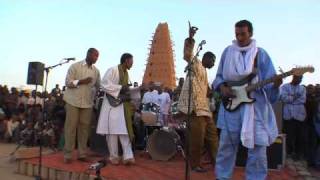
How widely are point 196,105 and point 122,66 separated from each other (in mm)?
1732

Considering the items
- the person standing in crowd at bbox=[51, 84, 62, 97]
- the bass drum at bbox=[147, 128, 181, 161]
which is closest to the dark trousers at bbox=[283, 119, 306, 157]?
the bass drum at bbox=[147, 128, 181, 161]

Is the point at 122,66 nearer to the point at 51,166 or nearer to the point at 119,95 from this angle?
the point at 119,95

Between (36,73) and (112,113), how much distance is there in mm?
1506

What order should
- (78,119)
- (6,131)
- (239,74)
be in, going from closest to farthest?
(239,74)
(78,119)
(6,131)

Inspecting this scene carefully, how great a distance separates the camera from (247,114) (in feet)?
17.1

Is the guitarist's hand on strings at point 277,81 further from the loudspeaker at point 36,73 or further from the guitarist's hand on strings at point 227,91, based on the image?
the loudspeaker at point 36,73

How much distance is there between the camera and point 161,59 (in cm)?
2064

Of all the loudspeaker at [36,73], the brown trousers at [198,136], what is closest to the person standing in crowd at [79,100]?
the loudspeaker at [36,73]

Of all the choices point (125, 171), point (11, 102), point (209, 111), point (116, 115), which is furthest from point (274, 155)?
point (11, 102)

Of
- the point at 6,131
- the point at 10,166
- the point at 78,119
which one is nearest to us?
the point at 78,119

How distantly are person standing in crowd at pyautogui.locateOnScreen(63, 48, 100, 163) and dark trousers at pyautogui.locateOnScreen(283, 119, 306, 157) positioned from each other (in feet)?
14.0

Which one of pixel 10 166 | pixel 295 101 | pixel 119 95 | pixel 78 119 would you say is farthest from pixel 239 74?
pixel 10 166

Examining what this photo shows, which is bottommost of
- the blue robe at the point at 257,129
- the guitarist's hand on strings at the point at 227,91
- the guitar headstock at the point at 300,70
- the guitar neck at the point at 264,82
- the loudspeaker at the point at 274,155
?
the loudspeaker at the point at 274,155

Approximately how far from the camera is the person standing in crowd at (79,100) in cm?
823
